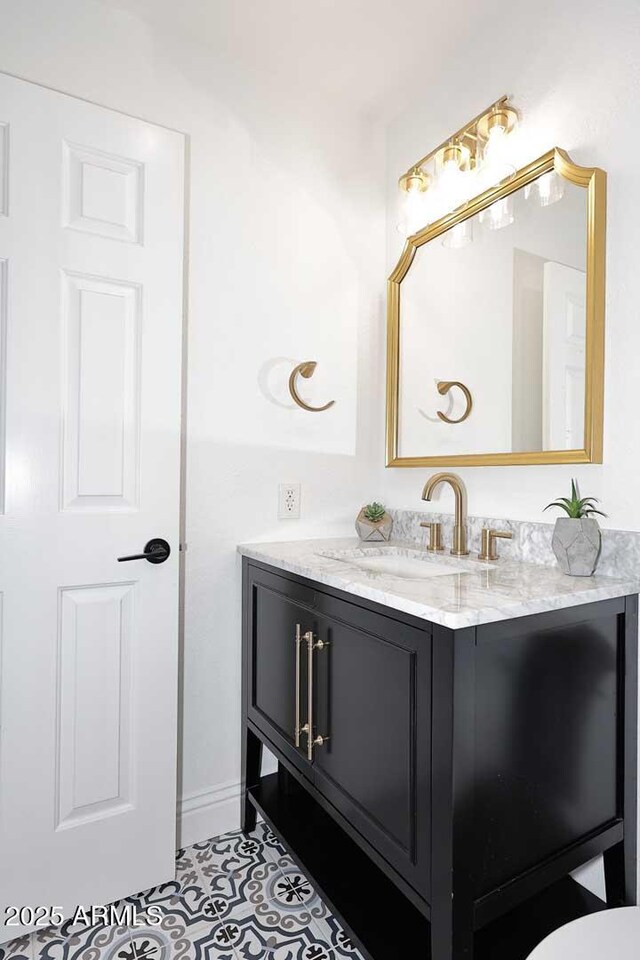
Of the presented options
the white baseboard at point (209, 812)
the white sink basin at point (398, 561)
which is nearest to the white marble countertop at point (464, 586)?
the white sink basin at point (398, 561)

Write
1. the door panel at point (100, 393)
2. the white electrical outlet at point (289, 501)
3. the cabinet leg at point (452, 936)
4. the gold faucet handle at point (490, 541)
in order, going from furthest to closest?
the white electrical outlet at point (289, 501) → the gold faucet handle at point (490, 541) → the door panel at point (100, 393) → the cabinet leg at point (452, 936)

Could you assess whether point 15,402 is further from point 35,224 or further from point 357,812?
point 357,812

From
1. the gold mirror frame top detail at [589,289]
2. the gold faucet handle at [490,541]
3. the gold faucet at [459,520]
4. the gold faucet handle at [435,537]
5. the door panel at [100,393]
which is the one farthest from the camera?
the gold faucet handle at [435,537]

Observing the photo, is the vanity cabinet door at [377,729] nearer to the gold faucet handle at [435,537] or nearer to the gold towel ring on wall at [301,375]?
the gold faucet handle at [435,537]

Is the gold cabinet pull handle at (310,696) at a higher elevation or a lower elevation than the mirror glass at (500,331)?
lower

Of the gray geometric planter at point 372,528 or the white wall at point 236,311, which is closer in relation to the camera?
the white wall at point 236,311

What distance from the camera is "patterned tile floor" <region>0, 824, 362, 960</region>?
4.11 ft

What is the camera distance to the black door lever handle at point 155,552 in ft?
4.81

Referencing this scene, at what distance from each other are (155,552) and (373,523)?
2.41 feet

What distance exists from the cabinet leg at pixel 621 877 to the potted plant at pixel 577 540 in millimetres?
612

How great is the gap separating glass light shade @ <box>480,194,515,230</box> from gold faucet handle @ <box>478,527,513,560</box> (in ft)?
2.86

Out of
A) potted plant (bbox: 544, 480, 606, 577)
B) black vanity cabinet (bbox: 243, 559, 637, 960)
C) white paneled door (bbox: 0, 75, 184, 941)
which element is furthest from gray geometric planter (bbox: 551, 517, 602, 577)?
white paneled door (bbox: 0, 75, 184, 941)

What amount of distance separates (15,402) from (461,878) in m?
1.38

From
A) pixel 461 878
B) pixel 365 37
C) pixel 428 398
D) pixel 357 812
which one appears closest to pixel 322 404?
pixel 428 398
